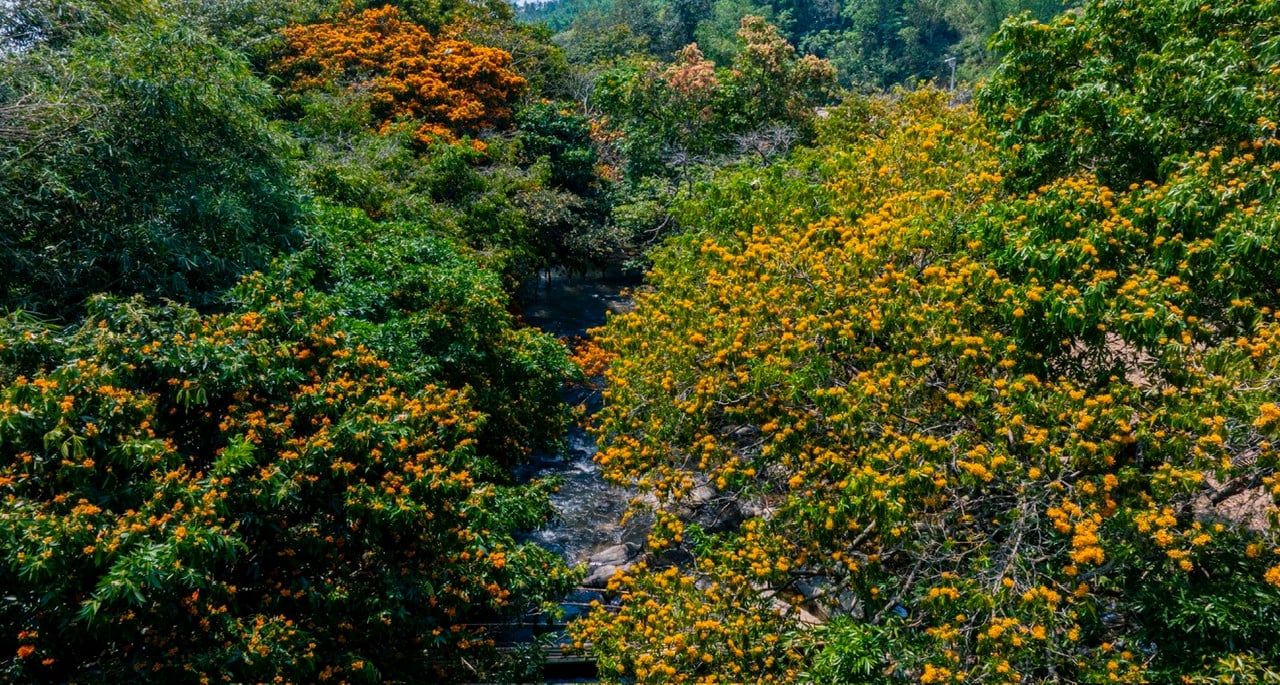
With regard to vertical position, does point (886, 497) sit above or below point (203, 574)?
below

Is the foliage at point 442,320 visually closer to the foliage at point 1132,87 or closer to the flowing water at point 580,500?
the flowing water at point 580,500

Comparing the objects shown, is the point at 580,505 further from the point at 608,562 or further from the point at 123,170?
the point at 123,170

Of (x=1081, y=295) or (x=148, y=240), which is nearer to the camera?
(x=1081, y=295)

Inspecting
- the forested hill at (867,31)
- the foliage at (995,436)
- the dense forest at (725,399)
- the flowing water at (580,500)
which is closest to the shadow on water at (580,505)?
the flowing water at (580,500)

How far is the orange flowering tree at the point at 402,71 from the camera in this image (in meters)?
19.8

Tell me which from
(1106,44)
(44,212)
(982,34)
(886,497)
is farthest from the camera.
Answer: (982,34)

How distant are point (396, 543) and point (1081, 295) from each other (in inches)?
225

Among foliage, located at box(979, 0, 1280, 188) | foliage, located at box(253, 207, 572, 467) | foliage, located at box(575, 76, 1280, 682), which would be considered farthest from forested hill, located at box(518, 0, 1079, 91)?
foliage, located at box(575, 76, 1280, 682)

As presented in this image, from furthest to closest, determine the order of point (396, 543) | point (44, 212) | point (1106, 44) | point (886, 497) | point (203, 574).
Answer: point (1106, 44) < point (44, 212) < point (396, 543) < point (886, 497) < point (203, 574)

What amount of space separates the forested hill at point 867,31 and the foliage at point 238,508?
139 feet

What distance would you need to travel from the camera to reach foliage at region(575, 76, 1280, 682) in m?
4.95

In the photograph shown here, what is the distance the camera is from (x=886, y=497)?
213 inches

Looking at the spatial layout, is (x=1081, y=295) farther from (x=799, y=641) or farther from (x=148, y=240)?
(x=148, y=240)

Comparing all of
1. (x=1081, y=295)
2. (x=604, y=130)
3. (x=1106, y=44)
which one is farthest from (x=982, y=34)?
(x=1081, y=295)
